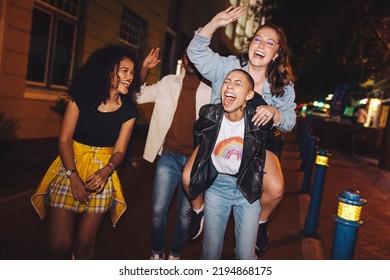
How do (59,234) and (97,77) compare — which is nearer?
(59,234)

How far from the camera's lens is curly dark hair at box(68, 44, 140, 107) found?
2861 millimetres

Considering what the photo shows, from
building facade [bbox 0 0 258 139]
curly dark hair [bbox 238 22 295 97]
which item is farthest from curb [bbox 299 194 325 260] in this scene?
building facade [bbox 0 0 258 139]

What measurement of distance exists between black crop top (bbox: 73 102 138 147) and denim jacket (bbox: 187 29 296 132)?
749mm

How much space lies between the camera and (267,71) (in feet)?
9.36

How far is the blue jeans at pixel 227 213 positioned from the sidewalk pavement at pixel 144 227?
156 cm

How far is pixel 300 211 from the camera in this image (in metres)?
6.44

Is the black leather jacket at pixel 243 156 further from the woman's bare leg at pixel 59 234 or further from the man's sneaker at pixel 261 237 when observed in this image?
the woman's bare leg at pixel 59 234

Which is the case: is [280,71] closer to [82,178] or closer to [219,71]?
[219,71]

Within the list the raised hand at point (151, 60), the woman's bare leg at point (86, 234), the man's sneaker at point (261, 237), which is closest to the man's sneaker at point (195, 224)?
the man's sneaker at point (261, 237)

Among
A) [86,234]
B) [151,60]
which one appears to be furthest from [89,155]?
[151,60]

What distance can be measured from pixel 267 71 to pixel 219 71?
0.36 meters

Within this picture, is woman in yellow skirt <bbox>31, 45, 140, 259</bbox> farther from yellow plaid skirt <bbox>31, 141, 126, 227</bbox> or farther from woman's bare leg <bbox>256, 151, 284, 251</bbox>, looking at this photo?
woman's bare leg <bbox>256, 151, 284, 251</bbox>
